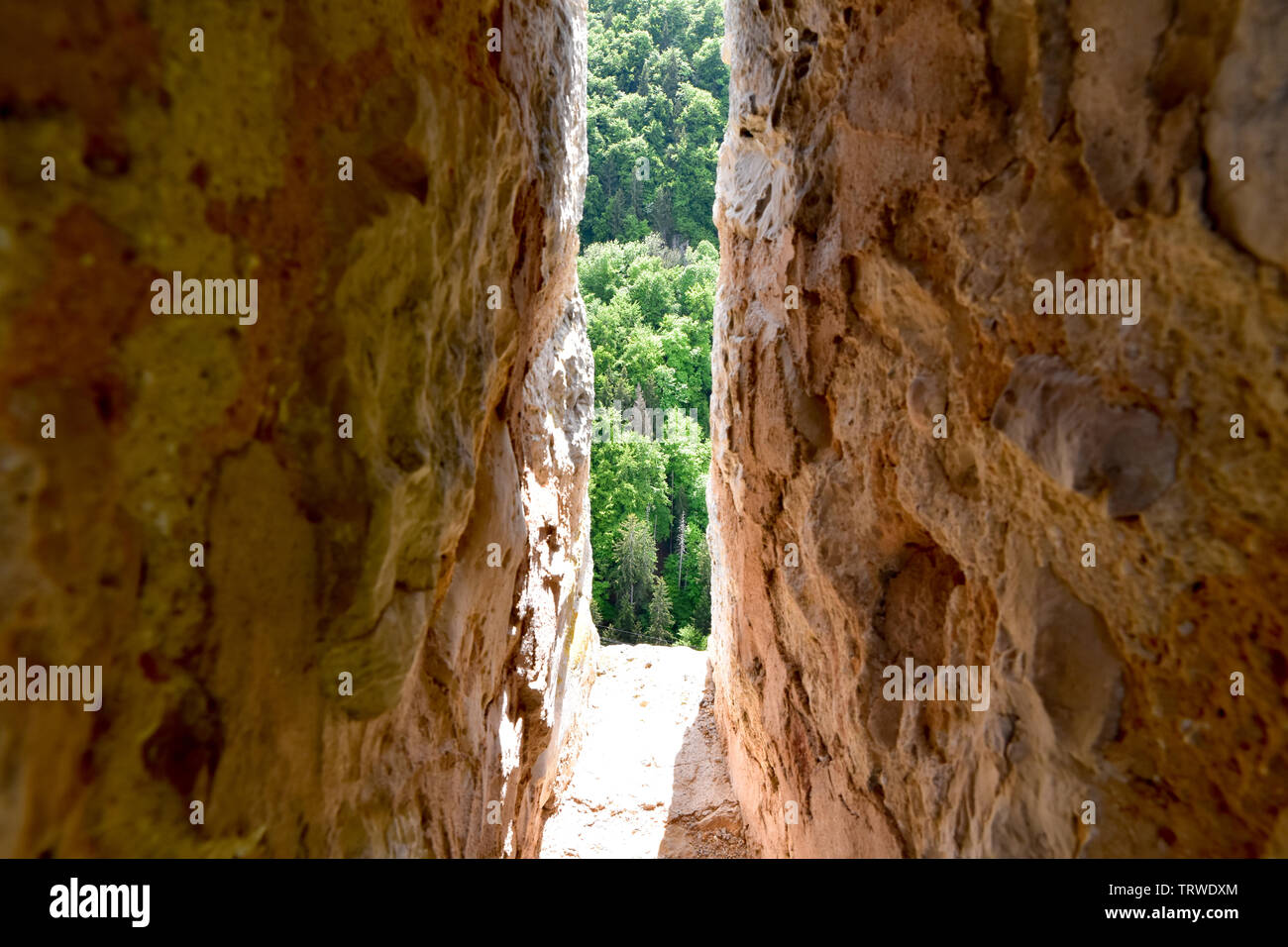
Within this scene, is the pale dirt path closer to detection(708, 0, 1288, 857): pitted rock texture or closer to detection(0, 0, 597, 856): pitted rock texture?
detection(708, 0, 1288, 857): pitted rock texture

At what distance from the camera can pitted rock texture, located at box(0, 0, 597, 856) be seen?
1.61 meters

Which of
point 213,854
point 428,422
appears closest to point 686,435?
point 428,422

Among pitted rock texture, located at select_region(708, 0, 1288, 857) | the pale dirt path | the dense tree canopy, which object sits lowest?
the pale dirt path

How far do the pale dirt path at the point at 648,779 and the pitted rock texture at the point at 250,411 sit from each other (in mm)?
3982

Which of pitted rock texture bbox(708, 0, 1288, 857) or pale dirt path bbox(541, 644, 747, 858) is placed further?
pale dirt path bbox(541, 644, 747, 858)

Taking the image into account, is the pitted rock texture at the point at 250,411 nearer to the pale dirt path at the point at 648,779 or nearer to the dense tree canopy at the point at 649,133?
the pale dirt path at the point at 648,779

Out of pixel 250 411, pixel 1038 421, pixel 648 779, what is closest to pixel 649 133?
pixel 648 779

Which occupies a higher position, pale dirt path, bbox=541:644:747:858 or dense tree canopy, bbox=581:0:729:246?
dense tree canopy, bbox=581:0:729:246

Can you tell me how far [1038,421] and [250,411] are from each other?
277 cm

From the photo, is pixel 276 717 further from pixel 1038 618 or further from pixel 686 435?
pixel 686 435

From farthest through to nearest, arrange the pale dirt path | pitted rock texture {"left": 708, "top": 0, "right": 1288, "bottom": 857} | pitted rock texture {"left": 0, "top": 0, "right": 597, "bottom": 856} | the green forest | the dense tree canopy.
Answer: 1. the dense tree canopy
2. the green forest
3. the pale dirt path
4. pitted rock texture {"left": 708, "top": 0, "right": 1288, "bottom": 857}
5. pitted rock texture {"left": 0, "top": 0, "right": 597, "bottom": 856}

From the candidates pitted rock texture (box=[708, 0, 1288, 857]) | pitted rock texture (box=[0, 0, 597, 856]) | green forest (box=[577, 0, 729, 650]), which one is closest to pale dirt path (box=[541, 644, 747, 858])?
pitted rock texture (box=[708, 0, 1288, 857])

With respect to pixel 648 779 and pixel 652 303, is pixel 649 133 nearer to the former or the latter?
pixel 652 303

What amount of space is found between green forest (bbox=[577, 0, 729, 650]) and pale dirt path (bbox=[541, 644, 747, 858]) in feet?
18.0
